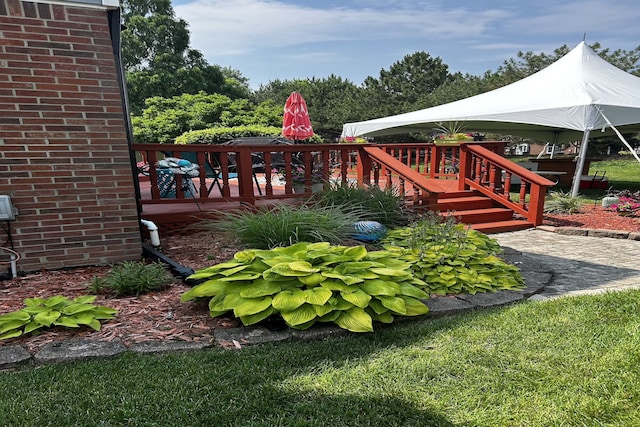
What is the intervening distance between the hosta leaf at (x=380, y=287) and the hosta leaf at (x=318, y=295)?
0.81ft

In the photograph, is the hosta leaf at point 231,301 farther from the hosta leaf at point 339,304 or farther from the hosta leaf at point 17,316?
the hosta leaf at point 17,316

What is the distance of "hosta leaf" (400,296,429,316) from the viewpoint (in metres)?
2.37

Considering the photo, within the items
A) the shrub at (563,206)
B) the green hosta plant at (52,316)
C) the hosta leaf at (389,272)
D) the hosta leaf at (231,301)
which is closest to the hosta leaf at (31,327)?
the green hosta plant at (52,316)

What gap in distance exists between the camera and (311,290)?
2.27m

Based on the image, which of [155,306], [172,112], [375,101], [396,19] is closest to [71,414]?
[155,306]

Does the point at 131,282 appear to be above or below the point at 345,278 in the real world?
below

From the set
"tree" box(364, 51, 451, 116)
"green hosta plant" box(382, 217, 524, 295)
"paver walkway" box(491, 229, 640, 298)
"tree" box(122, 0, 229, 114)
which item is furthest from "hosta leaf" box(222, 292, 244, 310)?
"tree" box(364, 51, 451, 116)

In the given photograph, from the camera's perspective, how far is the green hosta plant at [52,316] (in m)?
2.05

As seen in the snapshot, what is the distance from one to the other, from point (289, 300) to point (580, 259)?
3.70 m

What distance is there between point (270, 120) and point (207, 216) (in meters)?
17.1

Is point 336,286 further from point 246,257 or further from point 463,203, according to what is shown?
point 463,203

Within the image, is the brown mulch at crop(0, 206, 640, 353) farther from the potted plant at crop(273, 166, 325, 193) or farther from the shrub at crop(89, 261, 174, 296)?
the potted plant at crop(273, 166, 325, 193)

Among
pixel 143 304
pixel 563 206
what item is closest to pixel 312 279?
pixel 143 304

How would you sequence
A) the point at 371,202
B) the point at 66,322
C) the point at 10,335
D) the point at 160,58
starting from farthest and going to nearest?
the point at 160,58 < the point at 371,202 < the point at 66,322 < the point at 10,335
